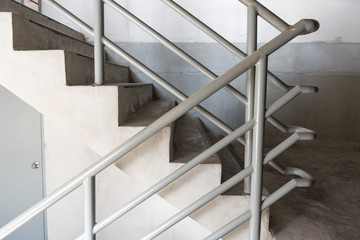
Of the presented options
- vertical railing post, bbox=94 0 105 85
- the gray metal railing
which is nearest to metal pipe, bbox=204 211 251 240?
the gray metal railing

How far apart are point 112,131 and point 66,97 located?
258mm

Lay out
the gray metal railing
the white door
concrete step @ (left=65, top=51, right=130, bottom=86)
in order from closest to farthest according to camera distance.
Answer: the gray metal railing < concrete step @ (left=65, top=51, right=130, bottom=86) < the white door

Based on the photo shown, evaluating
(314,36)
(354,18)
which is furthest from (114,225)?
(354,18)

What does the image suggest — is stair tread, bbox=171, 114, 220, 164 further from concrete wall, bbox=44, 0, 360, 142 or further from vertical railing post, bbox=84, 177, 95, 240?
concrete wall, bbox=44, 0, 360, 142

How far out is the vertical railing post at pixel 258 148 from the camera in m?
1.12

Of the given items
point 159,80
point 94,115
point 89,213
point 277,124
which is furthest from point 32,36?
point 277,124

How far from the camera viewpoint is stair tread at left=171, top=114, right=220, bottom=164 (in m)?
1.36

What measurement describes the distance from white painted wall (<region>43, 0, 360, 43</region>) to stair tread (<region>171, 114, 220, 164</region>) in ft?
Answer: 3.79

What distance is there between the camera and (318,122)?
3096 millimetres

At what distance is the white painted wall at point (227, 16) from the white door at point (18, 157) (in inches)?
42.3

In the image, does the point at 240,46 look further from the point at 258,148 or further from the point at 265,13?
the point at 258,148

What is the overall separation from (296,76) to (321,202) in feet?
5.77

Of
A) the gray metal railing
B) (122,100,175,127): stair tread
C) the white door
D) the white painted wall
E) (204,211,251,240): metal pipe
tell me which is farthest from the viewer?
the white painted wall

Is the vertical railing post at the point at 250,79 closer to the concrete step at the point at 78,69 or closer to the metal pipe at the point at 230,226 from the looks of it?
the metal pipe at the point at 230,226
